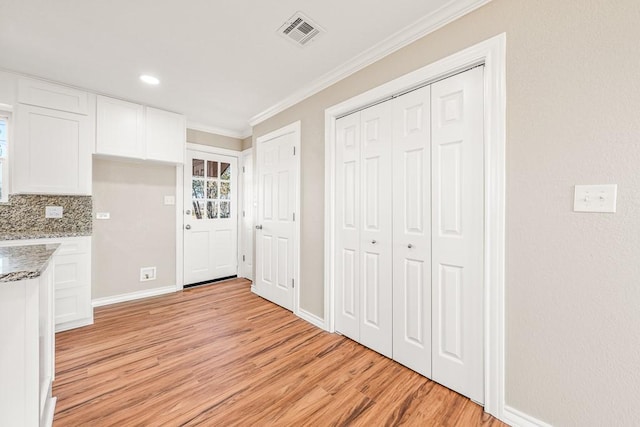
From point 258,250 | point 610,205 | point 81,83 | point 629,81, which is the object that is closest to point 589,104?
point 629,81

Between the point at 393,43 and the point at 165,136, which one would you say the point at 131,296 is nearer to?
the point at 165,136

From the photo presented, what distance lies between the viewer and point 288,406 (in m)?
1.56

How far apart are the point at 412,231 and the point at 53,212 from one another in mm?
3609

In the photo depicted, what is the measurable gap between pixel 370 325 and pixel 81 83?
12.1 feet

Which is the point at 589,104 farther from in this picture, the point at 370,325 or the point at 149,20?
the point at 149,20

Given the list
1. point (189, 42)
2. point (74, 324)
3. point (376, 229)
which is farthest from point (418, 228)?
point (74, 324)

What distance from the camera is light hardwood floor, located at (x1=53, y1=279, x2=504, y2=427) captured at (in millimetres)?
1479

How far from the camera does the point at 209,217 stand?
4.09m

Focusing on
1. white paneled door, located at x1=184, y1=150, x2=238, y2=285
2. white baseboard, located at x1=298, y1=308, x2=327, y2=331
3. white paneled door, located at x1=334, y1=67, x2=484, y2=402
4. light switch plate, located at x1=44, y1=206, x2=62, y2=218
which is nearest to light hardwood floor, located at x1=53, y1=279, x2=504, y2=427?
white baseboard, located at x1=298, y1=308, x2=327, y2=331

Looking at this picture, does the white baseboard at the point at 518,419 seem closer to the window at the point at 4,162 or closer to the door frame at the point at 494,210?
the door frame at the point at 494,210

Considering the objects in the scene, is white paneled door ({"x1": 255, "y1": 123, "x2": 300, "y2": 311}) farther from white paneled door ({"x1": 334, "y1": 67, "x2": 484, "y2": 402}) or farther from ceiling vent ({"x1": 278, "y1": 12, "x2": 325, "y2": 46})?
ceiling vent ({"x1": 278, "y1": 12, "x2": 325, "y2": 46})

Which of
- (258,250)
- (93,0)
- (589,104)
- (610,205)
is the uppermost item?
(93,0)

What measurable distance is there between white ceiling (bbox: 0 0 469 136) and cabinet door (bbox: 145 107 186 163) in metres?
0.39

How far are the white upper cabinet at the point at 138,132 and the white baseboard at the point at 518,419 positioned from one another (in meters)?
3.94
